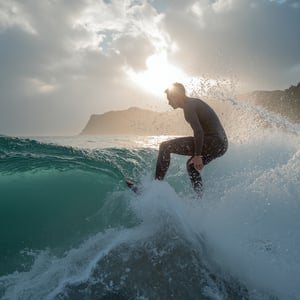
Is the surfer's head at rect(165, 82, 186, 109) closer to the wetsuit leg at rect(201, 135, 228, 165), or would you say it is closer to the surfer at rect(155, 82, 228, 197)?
the surfer at rect(155, 82, 228, 197)

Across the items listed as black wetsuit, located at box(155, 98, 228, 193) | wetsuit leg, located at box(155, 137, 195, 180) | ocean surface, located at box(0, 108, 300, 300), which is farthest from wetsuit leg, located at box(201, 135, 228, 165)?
ocean surface, located at box(0, 108, 300, 300)

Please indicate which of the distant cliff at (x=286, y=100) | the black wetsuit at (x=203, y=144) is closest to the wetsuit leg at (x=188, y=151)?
the black wetsuit at (x=203, y=144)

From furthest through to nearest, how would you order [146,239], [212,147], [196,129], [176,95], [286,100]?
[286,100] → [212,147] → [176,95] → [196,129] → [146,239]

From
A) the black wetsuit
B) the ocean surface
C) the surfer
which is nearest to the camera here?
the ocean surface

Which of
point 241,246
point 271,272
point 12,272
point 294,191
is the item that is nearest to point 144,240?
point 241,246

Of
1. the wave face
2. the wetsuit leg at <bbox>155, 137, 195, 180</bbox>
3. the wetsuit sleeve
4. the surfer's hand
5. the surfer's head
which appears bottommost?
the wave face

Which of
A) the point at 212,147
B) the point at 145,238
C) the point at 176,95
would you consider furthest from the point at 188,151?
the point at 145,238

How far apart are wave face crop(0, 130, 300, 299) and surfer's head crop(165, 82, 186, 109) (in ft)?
4.97

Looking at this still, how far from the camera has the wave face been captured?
3953 millimetres

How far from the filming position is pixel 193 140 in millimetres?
6074

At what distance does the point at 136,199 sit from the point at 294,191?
2741mm

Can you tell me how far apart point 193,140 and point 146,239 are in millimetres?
2262

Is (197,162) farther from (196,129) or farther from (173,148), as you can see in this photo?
(173,148)

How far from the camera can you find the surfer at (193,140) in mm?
5812
